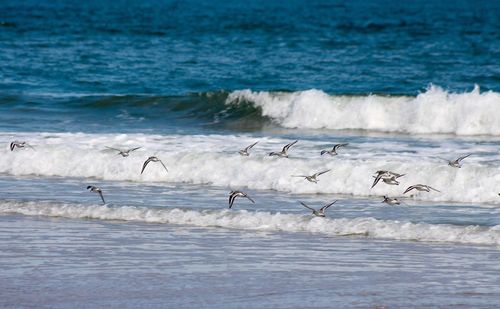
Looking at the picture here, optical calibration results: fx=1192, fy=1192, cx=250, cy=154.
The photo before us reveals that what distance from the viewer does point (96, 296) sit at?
30.4ft

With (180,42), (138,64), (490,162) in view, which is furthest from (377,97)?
(180,42)

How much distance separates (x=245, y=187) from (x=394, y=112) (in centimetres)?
755

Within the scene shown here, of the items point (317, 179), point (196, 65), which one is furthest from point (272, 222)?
point (196, 65)

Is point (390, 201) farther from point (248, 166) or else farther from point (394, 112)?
→ point (394, 112)

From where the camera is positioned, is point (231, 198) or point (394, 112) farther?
point (394, 112)

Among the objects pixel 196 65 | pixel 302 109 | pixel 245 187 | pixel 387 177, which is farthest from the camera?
pixel 196 65

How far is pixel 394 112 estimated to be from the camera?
72.6ft

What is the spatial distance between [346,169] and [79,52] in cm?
2336

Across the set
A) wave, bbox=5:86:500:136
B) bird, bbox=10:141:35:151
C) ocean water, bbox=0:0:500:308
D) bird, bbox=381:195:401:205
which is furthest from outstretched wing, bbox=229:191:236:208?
wave, bbox=5:86:500:136

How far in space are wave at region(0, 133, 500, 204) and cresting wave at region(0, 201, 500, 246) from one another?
7.27 ft

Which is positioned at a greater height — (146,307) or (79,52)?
(79,52)

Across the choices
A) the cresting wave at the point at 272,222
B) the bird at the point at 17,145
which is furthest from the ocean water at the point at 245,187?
the bird at the point at 17,145

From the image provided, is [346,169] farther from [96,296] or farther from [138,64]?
[138,64]

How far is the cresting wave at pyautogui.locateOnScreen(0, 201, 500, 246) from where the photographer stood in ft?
37.8
